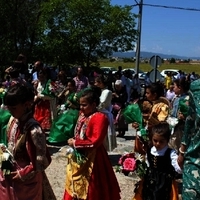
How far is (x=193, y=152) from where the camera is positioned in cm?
307

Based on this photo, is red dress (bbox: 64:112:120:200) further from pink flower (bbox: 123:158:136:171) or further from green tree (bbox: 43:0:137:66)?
green tree (bbox: 43:0:137:66)

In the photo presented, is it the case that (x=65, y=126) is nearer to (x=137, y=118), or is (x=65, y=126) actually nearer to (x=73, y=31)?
(x=137, y=118)

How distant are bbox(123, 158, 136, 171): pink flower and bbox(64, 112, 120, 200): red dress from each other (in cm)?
26

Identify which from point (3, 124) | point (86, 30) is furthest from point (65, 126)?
point (86, 30)

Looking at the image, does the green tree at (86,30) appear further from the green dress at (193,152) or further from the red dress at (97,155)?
the green dress at (193,152)

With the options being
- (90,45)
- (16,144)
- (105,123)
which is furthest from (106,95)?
(90,45)

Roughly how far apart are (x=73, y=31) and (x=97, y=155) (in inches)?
703

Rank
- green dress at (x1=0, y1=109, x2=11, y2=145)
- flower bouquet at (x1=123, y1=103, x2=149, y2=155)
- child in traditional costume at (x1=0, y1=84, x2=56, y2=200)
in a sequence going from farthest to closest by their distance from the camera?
flower bouquet at (x1=123, y1=103, x2=149, y2=155) → green dress at (x1=0, y1=109, x2=11, y2=145) → child in traditional costume at (x1=0, y1=84, x2=56, y2=200)

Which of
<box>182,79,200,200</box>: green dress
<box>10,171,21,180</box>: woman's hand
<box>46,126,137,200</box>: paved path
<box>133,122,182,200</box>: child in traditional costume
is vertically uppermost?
<box>182,79,200,200</box>: green dress

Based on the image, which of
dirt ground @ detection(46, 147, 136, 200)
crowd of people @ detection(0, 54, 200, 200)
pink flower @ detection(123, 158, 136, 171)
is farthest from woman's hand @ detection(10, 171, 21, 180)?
dirt ground @ detection(46, 147, 136, 200)

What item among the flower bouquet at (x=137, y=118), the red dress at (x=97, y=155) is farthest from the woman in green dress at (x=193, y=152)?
the flower bouquet at (x=137, y=118)

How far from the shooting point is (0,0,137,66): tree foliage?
22.0m

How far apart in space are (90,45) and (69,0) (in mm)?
2328

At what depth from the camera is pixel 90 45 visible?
22422 millimetres
